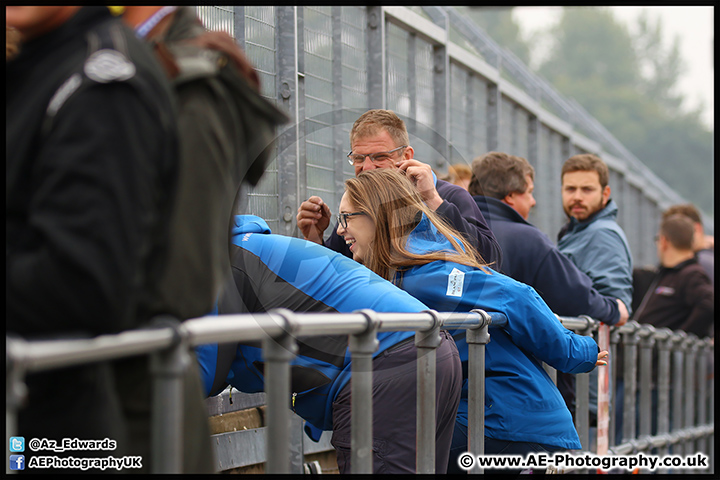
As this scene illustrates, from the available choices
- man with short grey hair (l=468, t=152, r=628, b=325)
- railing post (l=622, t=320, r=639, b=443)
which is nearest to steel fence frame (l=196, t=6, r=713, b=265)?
man with short grey hair (l=468, t=152, r=628, b=325)

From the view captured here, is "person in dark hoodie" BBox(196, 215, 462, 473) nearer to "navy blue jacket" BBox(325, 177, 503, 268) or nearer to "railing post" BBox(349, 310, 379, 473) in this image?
"railing post" BBox(349, 310, 379, 473)

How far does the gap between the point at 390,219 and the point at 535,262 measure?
1.20 metres

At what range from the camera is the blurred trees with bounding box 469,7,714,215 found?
54.9 meters

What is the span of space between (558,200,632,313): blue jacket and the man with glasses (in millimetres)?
1437

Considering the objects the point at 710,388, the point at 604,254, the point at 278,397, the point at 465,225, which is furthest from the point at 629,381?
the point at 278,397

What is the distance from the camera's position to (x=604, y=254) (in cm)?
492

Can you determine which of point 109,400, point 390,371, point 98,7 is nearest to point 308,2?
point 390,371

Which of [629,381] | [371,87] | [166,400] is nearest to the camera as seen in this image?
[166,400]

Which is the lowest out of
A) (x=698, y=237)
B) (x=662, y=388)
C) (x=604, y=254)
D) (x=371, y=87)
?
(x=662, y=388)

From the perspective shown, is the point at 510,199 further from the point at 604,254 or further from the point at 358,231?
the point at 358,231

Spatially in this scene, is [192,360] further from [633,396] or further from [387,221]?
[633,396]

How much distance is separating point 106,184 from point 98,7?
367 millimetres

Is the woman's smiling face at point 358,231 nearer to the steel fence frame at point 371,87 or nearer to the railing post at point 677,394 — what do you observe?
the steel fence frame at point 371,87

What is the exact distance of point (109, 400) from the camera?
147 centimetres
